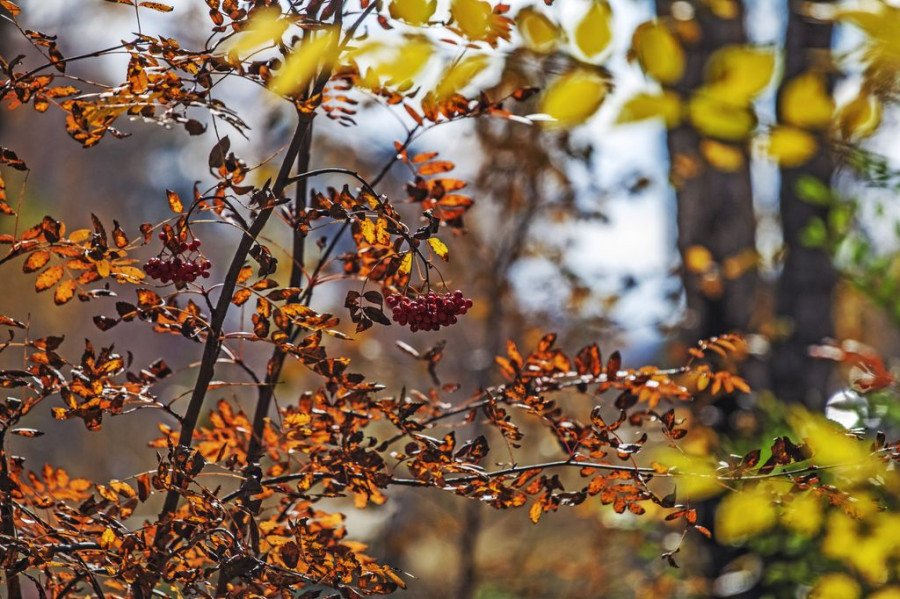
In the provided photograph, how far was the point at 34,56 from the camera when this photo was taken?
1070 centimetres

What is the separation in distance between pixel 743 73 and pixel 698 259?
2672 mm

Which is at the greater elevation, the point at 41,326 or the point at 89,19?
the point at 89,19

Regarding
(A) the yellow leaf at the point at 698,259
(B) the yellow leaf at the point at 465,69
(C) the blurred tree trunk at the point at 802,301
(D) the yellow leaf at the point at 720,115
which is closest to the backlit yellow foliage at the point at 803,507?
(D) the yellow leaf at the point at 720,115

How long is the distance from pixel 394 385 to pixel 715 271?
174cm

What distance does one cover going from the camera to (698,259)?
328 centimetres

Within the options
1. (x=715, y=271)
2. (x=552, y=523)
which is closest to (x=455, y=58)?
(x=715, y=271)

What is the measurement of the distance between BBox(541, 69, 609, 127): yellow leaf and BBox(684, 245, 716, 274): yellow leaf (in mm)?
2665

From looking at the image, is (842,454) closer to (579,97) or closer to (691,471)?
(691,471)

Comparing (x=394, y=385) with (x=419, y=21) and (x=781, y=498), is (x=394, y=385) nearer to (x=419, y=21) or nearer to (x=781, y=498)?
(x=781, y=498)

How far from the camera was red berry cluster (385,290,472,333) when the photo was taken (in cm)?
110

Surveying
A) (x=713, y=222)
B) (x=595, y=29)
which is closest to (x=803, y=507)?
(x=595, y=29)

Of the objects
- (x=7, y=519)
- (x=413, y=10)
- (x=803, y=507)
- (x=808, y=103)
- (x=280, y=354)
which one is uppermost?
(x=413, y=10)

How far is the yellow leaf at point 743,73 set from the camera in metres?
0.70

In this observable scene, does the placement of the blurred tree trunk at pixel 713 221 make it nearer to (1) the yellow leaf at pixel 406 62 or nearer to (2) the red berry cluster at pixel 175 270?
(2) the red berry cluster at pixel 175 270
